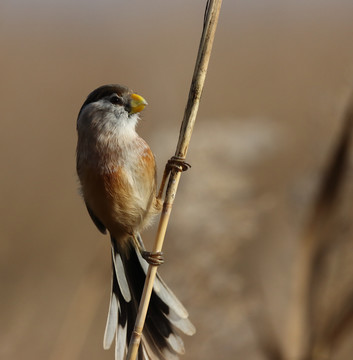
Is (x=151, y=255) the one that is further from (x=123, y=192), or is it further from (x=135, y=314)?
(x=135, y=314)

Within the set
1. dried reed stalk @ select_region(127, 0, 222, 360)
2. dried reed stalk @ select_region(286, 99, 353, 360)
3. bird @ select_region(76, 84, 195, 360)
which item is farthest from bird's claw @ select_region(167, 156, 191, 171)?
dried reed stalk @ select_region(286, 99, 353, 360)

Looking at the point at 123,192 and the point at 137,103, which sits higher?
the point at 137,103

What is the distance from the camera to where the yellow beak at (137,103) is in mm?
1977

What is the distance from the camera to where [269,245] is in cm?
301

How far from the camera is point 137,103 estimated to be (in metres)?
1.98

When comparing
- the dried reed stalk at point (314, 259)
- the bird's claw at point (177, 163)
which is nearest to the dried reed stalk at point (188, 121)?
the bird's claw at point (177, 163)

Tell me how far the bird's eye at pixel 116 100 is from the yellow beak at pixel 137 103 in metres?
0.04

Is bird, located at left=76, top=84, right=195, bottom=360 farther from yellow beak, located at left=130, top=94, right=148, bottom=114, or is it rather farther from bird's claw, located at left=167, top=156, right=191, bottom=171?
bird's claw, located at left=167, top=156, right=191, bottom=171

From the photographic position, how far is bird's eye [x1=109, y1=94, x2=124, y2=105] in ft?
6.60

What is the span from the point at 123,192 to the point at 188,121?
49cm

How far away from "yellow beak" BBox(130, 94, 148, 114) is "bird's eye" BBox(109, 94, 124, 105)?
44 millimetres

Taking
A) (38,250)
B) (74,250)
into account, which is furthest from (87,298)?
(38,250)

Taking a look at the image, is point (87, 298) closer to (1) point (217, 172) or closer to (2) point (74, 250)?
(1) point (217, 172)

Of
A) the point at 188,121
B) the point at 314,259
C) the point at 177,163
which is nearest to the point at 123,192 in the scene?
the point at 177,163
